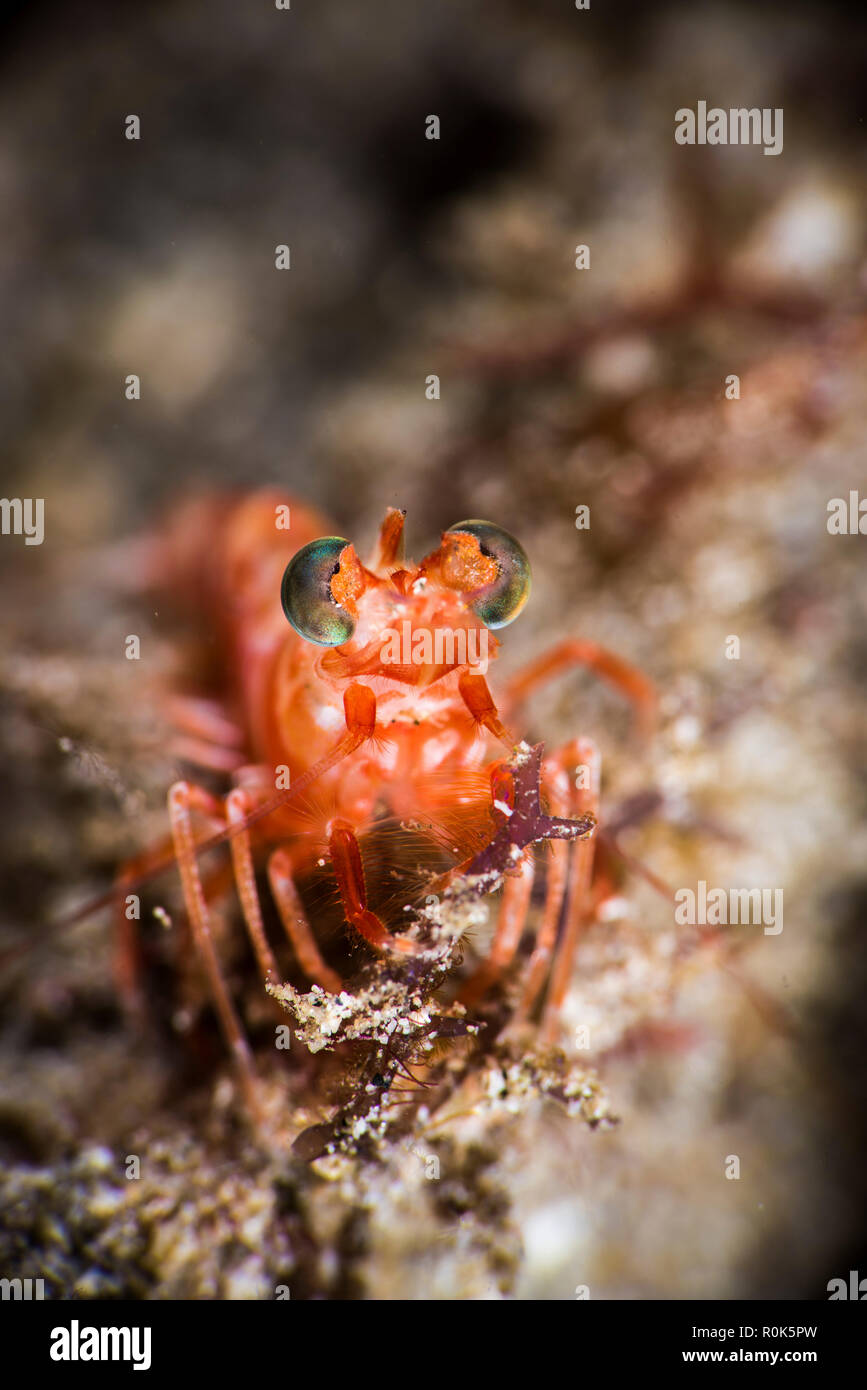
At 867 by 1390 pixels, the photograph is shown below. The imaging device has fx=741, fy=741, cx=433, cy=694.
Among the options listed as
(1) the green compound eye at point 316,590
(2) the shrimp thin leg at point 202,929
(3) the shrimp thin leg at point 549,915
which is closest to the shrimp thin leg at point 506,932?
(3) the shrimp thin leg at point 549,915

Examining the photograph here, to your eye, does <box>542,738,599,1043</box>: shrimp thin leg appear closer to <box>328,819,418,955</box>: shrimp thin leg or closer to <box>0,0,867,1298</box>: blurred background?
<box>0,0,867,1298</box>: blurred background

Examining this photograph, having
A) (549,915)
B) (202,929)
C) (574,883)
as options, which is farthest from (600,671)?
(202,929)

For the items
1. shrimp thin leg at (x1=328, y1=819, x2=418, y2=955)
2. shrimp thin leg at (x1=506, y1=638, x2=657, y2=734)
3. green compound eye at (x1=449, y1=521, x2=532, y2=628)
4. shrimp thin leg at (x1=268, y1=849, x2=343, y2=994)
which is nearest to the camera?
shrimp thin leg at (x1=328, y1=819, x2=418, y2=955)

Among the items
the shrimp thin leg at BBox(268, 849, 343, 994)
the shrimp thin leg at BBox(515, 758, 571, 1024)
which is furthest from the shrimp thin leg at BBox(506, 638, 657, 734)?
the shrimp thin leg at BBox(268, 849, 343, 994)

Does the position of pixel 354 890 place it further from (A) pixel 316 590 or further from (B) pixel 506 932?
(A) pixel 316 590

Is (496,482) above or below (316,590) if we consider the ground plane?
above
